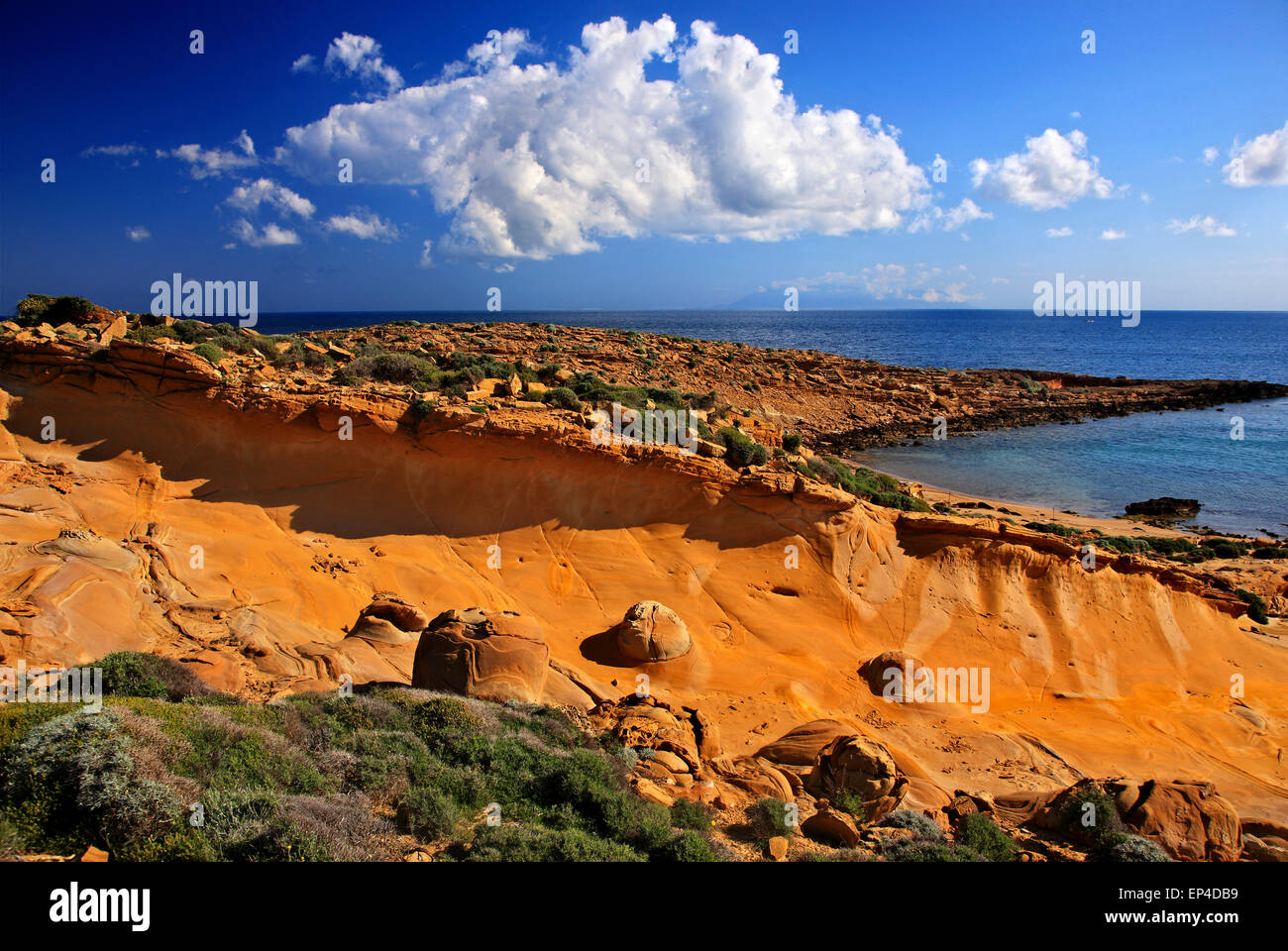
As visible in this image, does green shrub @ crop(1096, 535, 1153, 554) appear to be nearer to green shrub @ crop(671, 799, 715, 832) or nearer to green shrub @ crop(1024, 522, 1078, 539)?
green shrub @ crop(1024, 522, 1078, 539)

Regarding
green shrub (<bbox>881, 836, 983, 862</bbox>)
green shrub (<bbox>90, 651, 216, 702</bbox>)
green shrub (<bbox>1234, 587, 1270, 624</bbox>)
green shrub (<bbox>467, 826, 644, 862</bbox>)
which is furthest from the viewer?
green shrub (<bbox>1234, 587, 1270, 624</bbox>)

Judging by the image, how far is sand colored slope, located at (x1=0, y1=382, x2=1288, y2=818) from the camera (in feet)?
29.0

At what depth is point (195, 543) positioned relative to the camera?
10.4m

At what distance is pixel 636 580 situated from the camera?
474 inches

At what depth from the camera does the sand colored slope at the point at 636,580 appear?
8.83 meters

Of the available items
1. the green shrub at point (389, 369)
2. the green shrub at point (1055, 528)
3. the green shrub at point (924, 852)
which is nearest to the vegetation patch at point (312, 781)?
the green shrub at point (924, 852)

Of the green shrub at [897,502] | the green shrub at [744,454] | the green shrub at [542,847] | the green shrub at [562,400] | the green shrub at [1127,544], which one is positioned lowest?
the green shrub at [542,847]

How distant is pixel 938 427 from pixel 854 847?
107 feet

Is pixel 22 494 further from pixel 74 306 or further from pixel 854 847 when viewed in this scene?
pixel 74 306

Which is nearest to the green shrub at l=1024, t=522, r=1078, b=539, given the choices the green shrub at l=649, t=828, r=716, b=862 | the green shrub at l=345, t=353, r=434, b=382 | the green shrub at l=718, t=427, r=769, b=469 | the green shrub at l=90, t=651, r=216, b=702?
the green shrub at l=718, t=427, r=769, b=469

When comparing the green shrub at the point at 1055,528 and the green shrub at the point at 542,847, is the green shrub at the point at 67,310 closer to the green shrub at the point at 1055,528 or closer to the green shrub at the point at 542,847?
the green shrub at the point at 542,847
